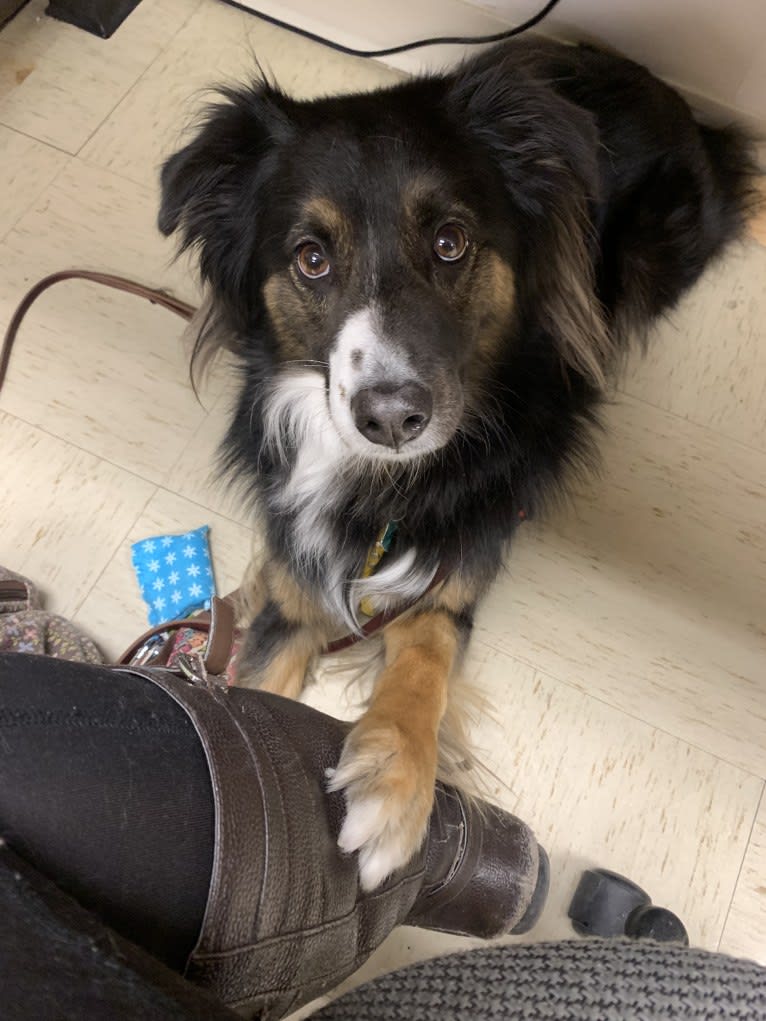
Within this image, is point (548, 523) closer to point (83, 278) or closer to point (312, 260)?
point (312, 260)

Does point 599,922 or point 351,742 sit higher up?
point 351,742

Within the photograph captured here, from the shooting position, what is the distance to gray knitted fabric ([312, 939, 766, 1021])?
0.82 meters

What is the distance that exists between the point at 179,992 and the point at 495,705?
1206 millimetres

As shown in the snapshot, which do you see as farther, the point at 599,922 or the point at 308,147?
the point at 599,922

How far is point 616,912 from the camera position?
1597mm

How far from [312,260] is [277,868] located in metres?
0.94

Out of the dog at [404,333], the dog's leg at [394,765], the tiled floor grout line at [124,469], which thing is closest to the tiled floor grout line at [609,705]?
the dog at [404,333]

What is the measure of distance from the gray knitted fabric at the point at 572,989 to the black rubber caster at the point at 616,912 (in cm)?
72

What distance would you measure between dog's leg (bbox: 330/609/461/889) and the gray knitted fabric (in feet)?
0.75

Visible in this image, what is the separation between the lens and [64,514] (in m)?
2.02

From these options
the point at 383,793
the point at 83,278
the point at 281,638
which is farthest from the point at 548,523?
the point at 83,278

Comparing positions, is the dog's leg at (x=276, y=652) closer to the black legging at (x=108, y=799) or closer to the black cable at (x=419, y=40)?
the black legging at (x=108, y=799)

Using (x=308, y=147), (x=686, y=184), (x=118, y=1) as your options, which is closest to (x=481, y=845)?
(x=308, y=147)

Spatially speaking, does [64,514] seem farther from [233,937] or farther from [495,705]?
[233,937]
